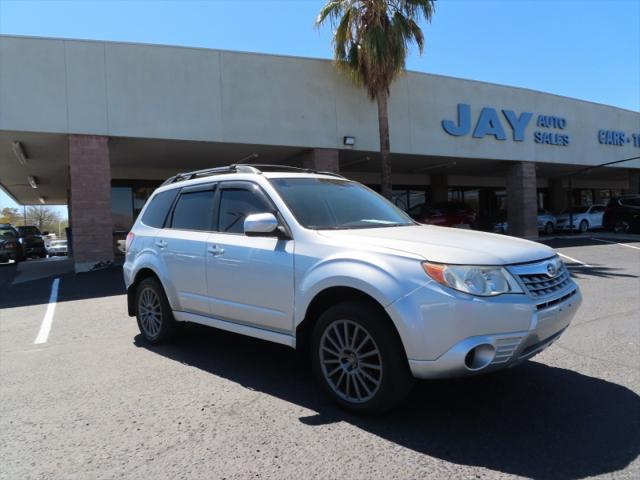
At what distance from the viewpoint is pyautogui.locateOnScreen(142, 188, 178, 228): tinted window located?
5624 millimetres

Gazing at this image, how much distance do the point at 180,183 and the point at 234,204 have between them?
121 cm

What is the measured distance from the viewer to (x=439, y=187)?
26453 mm

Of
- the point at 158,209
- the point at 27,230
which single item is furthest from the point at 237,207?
the point at 27,230

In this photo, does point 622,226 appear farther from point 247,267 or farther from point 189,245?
point 247,267

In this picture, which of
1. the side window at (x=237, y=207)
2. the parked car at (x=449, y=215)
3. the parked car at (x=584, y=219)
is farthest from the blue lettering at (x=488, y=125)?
the side window at (x=237, y=207)

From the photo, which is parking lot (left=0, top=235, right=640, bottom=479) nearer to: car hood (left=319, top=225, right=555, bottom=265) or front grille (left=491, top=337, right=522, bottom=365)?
front grille (left=491, top=337, right=522, bottom=365)

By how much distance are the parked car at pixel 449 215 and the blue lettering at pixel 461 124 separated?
130 inches

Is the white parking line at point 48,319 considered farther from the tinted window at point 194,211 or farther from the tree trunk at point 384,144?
the tree trunk at point 384,144

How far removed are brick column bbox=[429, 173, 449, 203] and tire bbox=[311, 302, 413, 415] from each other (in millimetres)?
23613

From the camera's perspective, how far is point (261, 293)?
4.09 m

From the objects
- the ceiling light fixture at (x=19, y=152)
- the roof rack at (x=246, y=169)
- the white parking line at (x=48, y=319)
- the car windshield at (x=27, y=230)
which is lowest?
the white parking line at (x=48, y=319)

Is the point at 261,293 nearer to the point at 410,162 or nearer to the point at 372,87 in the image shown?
the point at 372,87

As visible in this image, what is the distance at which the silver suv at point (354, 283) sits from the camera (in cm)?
312

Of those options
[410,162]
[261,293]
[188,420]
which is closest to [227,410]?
[188,420]
